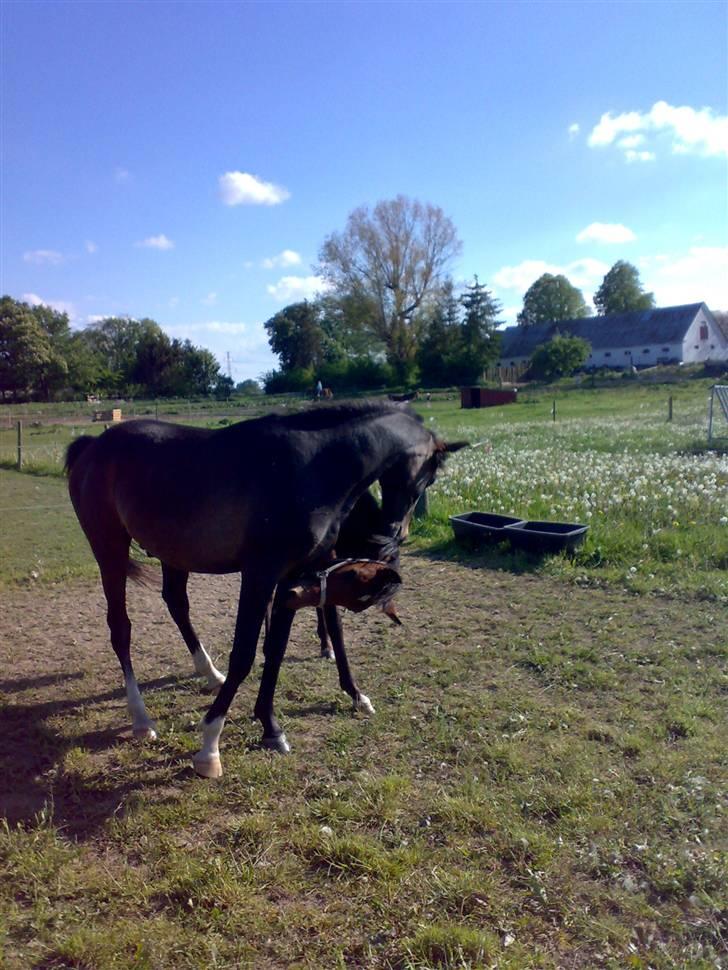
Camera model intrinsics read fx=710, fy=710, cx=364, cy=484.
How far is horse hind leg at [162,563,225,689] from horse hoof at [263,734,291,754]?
108 centimetres

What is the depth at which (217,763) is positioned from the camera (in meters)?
4.11

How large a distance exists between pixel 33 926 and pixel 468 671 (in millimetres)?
3342

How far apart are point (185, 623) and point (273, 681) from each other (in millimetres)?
1378

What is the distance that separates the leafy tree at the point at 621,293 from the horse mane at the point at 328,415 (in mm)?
91057

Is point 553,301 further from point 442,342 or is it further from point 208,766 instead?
point 208,766

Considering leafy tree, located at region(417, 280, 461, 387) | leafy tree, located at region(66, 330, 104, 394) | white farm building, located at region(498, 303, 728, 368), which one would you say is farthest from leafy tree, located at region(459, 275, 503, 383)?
leafy tree, located at region(66, 330, 104, 394)

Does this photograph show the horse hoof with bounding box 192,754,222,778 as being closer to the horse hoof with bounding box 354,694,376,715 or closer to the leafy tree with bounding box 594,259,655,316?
the horse hoof with bounding box 354,694,376,715

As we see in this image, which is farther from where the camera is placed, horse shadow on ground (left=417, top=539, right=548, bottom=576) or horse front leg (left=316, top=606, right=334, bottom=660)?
horse shadow on ground (left=417, top=539, right=548, bottom=576)

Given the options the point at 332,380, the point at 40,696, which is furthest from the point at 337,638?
the point at 332,380

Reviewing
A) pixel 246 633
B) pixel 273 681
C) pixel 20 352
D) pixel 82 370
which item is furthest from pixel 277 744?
pixel 82 370

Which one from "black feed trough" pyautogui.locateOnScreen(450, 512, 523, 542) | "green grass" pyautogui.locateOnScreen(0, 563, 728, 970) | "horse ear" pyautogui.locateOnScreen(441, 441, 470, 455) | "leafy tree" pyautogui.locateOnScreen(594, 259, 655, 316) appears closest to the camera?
"green grass" pyautogui.locateOnScreen(0, 563, 728, 970)

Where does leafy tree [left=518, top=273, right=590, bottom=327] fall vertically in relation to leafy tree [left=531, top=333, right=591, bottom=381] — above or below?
above

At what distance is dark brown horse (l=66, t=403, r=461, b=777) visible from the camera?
173 inches

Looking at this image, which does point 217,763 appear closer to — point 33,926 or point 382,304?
point 33,926
